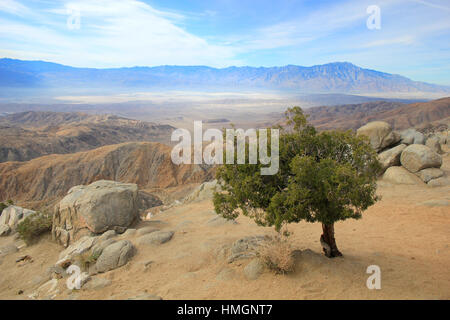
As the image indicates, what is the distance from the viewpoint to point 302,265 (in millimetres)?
6742

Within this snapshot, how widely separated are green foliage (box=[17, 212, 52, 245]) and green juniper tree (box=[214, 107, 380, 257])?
31.1ft

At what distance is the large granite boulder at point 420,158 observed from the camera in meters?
16.0

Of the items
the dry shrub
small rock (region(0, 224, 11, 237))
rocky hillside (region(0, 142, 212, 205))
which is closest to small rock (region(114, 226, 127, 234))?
the dry shrub

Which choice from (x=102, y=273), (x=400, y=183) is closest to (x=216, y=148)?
(x=400, y=183)

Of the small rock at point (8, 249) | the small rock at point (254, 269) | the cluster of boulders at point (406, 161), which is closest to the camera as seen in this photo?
the small rock at point (254, 269)

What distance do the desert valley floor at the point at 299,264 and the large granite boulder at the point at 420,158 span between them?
2810mm

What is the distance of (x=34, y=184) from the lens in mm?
33312

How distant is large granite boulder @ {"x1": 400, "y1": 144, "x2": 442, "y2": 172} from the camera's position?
628 inches

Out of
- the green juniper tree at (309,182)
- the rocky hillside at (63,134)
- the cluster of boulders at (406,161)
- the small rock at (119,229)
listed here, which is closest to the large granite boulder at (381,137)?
the cluster of boulders at (406,161)

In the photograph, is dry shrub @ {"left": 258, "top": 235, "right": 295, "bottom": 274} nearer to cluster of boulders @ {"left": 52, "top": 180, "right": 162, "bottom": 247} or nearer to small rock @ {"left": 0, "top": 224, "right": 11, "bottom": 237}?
cluster of boulders @ {"left": 52, "top": 180, "right": 162, "bottom": 247}

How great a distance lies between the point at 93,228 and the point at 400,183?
1484 cm

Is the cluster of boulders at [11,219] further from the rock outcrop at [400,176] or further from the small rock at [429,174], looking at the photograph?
the small rock at [429,174]

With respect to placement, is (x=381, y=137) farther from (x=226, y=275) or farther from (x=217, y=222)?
(x=226, y=275)

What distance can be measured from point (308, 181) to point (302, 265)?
2.06 meters
